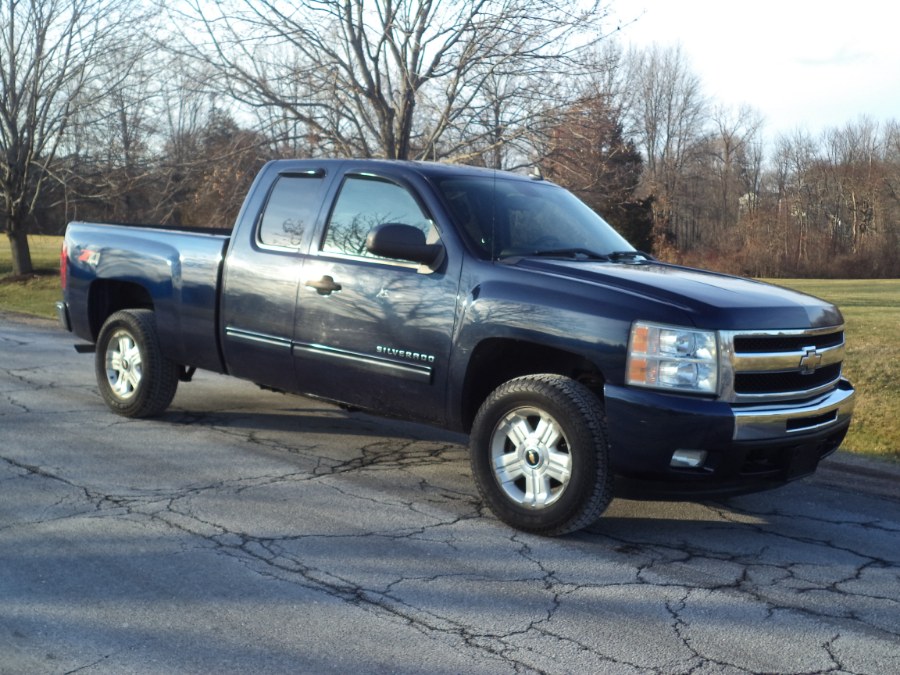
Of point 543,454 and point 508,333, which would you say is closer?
point 543,454

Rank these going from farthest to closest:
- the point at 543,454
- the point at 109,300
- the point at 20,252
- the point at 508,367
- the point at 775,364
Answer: the point at 20,252 → the point at 109,300 → the point at 508,367 → the point at 543,454 → the point at 775,364

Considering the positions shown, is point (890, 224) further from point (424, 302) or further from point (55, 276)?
point (424, 302)

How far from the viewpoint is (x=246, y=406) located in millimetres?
8672

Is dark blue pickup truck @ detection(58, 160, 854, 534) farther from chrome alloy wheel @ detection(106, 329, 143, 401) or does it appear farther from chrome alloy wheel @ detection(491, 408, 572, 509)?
chrome alloy wheel @ detection(106, 329, 143, 401)

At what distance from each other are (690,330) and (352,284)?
2186 millimetres

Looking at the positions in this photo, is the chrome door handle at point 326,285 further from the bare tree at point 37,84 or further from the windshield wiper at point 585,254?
the bare tree at point 37,84

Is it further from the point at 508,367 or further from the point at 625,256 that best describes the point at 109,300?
the point at 625,256

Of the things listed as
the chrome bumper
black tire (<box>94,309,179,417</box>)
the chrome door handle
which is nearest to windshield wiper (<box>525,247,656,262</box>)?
the chrome door handle

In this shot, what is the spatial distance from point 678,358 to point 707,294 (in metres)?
0.49

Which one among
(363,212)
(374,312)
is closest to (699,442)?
(374,312)

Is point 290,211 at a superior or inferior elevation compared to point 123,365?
superior

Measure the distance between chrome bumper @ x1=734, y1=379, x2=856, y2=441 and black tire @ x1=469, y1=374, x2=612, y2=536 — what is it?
69 cm

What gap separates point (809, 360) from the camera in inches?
209

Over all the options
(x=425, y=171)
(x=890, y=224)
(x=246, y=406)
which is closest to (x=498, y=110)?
(x=246, y=406)
